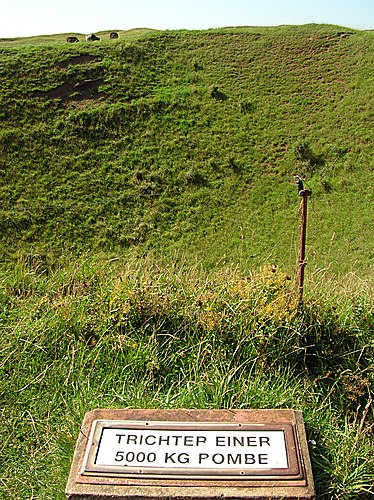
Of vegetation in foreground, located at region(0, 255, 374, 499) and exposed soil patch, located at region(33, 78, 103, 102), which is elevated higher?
exposed soil patch, located at region(33, 78, 103, 102)

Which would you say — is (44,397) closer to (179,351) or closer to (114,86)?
(179,351)

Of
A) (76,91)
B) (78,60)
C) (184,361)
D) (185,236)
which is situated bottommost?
(185,236)

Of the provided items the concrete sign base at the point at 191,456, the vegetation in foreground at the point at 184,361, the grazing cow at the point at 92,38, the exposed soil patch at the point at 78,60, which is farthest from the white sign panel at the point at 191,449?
the grazing cow at the point at 92,38

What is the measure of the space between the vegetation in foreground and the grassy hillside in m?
0.01

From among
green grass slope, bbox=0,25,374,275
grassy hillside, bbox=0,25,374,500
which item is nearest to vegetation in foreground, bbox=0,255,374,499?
grassy hillside, bbox=0,25,374,500

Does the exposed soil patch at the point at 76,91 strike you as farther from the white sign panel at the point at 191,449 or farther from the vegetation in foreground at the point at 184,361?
the white sign panel at the point at 191,449

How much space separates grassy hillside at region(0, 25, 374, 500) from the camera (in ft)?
9.89

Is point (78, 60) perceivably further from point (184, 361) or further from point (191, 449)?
point (191, 449)

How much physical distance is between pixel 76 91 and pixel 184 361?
22761 mm

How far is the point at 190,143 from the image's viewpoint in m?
21.5

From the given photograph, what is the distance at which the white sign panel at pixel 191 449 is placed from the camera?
244 centimetres

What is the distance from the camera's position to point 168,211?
18797 millimetres

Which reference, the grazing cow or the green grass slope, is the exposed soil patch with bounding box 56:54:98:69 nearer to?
the green grass slope

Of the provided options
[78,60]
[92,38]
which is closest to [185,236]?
[78,60]
